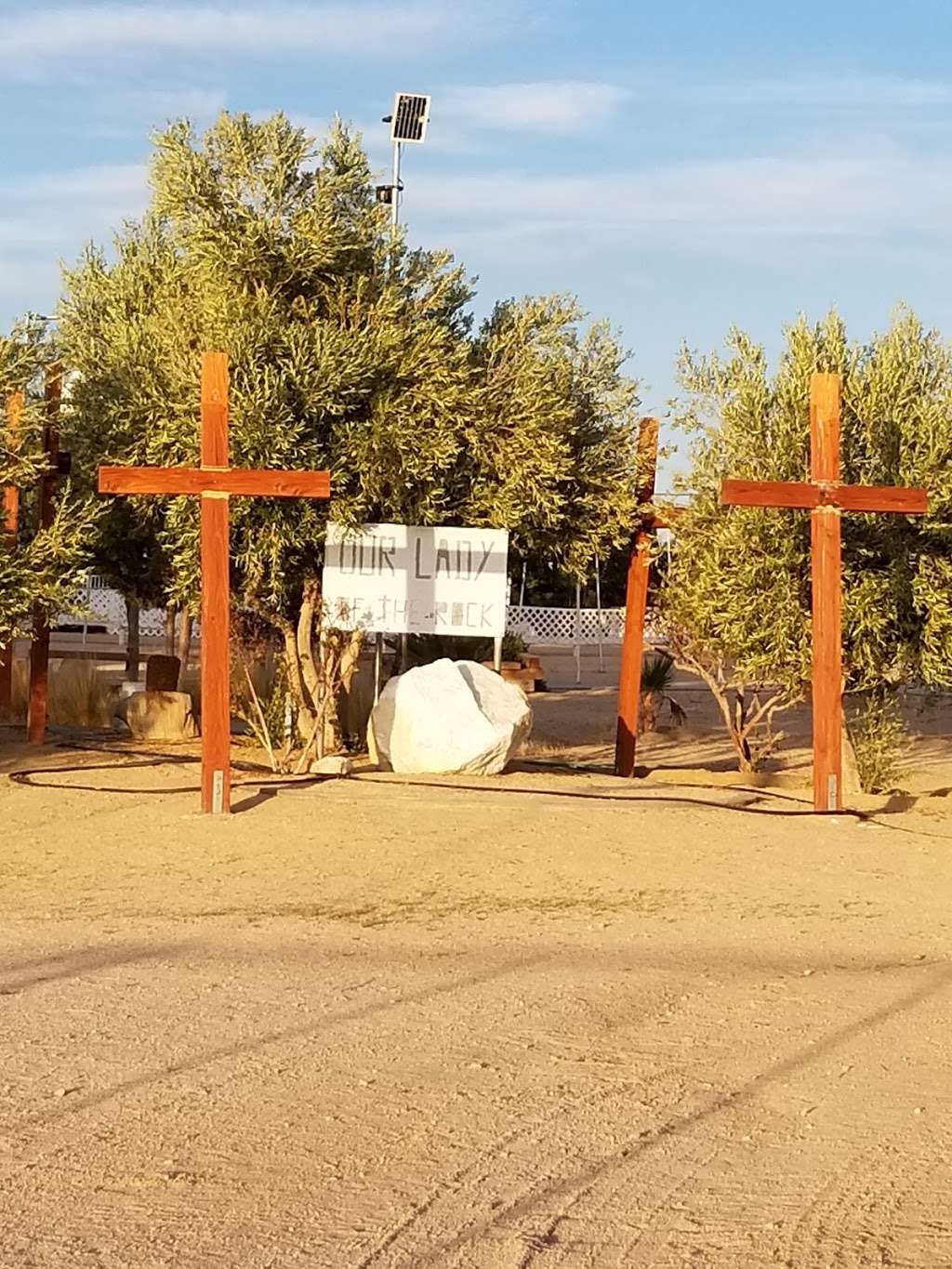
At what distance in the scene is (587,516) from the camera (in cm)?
1700

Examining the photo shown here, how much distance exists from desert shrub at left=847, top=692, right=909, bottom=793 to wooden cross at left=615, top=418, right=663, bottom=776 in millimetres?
2382

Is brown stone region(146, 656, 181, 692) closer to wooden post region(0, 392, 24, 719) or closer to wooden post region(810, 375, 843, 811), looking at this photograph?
wooden post region(0, 392, 24, 719)

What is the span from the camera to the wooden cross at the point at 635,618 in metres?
16.4

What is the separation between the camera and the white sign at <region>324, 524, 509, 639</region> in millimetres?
15617

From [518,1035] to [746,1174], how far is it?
1.86 metres

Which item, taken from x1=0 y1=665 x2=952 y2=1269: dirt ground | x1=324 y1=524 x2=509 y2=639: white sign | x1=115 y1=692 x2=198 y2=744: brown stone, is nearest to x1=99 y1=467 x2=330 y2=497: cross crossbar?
x1=0 y1=665 x2=952 y2=1269: dirt ground

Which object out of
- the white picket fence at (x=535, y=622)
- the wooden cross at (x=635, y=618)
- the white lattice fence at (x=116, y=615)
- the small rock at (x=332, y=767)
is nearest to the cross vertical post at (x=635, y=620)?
the wooden cross at (x=635, y=618)

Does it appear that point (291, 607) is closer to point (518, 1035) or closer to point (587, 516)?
point (587, 516)

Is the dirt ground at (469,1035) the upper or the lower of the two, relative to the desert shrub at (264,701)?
lower

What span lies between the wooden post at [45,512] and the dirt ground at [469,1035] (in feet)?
11.8

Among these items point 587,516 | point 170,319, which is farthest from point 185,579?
point 587,516

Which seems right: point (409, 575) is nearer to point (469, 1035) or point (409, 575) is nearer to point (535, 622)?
point (469, 1035)

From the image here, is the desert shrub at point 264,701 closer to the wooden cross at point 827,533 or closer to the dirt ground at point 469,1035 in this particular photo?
the dirt ground at point 469,1035

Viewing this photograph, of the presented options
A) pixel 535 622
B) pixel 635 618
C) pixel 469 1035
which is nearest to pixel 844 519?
pixel 635 618
